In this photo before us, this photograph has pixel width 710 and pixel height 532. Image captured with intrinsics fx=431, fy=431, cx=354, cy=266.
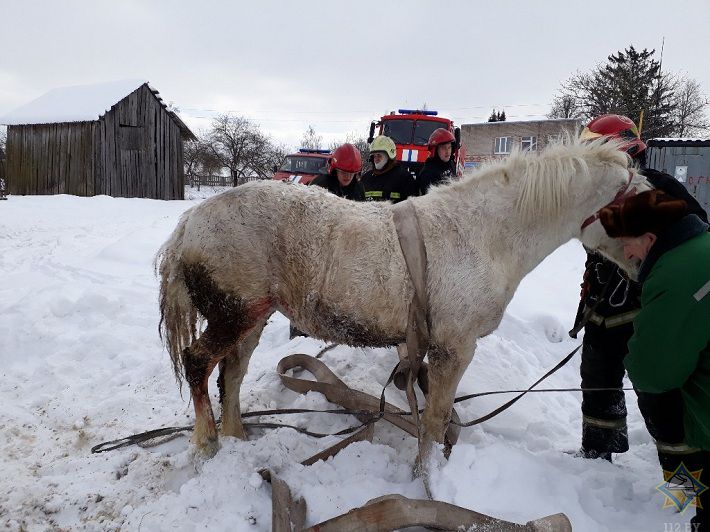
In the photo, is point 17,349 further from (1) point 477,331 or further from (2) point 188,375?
(1) point 477,331

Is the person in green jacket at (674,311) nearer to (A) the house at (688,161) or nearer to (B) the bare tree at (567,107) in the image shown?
(A) the house at (688,161)

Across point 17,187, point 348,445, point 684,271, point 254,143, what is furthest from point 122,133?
point 684,271

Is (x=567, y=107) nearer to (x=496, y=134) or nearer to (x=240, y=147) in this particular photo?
(x=496, y=134)

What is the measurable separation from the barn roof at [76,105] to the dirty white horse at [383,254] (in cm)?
1968

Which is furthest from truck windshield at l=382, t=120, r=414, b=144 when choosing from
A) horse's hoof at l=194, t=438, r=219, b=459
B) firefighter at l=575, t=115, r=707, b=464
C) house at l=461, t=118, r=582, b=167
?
house at l=461, t=118, r=582, b=167

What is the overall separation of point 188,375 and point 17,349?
2.26 m

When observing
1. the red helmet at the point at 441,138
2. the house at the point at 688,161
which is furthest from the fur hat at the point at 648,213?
the house at the point at 688,161

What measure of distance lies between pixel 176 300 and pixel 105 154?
64.2 ft

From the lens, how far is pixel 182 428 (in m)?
2.74

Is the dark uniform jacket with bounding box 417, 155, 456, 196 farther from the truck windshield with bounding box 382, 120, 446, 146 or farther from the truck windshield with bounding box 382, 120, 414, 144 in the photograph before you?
the truck windshield with bounding box 382, 120, 414, 144

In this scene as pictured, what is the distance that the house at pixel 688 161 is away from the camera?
954 cm

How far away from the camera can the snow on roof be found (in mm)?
18734

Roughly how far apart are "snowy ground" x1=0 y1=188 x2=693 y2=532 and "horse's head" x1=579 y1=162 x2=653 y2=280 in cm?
114

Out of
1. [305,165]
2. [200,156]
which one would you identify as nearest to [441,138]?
[305,165]
